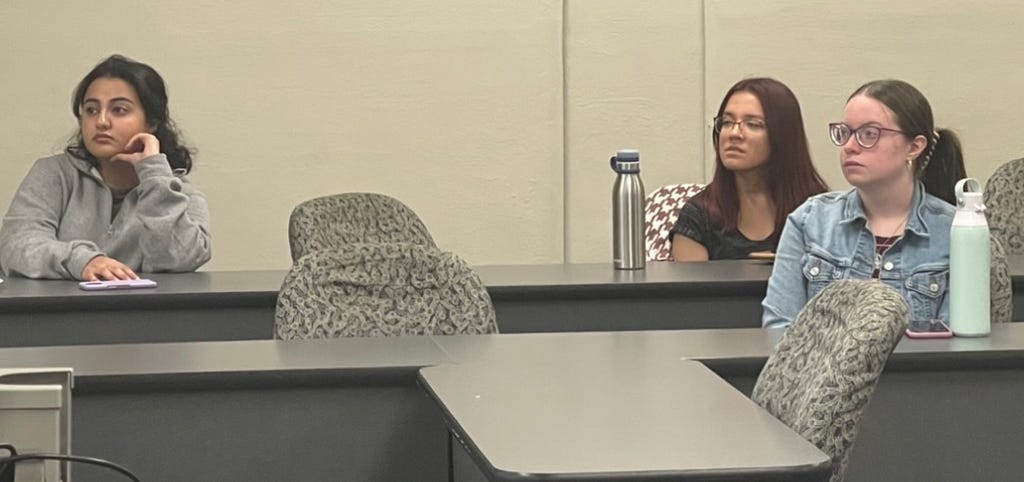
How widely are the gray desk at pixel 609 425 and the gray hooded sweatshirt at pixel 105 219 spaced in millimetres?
1703

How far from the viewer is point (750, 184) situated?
4.25 metres

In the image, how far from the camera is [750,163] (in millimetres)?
4203

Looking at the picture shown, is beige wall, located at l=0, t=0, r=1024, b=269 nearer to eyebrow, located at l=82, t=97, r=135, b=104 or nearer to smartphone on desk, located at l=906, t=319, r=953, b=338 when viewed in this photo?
eyebrow, located at l=82, t=97, r=135, b=104

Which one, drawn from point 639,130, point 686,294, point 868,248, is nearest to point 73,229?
point 686,294

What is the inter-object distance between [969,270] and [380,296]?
3.40ft

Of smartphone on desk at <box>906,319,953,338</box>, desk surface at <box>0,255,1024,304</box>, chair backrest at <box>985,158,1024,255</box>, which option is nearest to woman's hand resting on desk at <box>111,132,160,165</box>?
desk surface at <box>0,255,1024,304</box>

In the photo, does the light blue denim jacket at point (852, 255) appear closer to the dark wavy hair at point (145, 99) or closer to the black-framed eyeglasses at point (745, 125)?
the black-framed eyeglasses at point (745, 125)

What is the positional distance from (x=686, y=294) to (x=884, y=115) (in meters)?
0.59

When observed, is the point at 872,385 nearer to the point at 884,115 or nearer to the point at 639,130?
the point at 884,115

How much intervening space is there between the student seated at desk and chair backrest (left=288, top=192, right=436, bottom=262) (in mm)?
292

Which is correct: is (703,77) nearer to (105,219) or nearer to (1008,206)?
(1008,206)

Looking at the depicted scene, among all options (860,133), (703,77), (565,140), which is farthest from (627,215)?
(703,77)

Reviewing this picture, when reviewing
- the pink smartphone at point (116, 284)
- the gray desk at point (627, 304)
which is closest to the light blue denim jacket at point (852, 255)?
the gray desk at point (627, 304)

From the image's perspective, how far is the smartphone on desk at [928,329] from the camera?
2684mm
